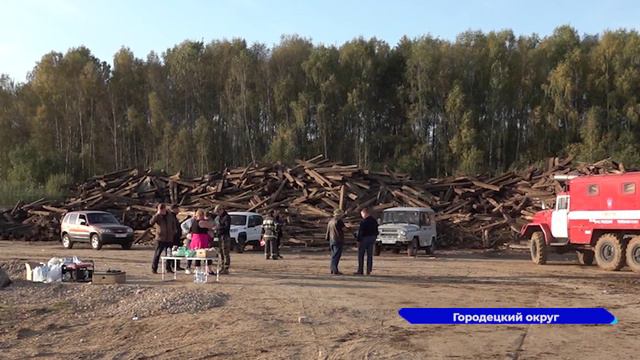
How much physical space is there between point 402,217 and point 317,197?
836 centimetres

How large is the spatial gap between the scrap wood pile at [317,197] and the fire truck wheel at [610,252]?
31.2 ft

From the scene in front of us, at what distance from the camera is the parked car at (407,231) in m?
25.7

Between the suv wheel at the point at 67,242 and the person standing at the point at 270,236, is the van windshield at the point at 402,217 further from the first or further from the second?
the suv wheel at the point at 67,242

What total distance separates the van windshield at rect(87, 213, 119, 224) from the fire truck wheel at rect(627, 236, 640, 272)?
21957mm

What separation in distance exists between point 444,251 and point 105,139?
42.8 metres

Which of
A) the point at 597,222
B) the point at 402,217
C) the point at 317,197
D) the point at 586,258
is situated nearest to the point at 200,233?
the point at 402,217

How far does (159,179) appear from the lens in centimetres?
3978

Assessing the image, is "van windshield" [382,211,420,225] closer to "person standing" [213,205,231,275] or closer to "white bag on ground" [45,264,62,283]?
"person standing" [213,205,231,275]

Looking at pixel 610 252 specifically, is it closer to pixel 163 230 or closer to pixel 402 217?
pixel 402 217

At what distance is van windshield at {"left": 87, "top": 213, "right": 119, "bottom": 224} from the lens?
30734 mm

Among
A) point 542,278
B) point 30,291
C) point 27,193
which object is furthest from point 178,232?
point 27,193

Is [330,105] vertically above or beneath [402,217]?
above

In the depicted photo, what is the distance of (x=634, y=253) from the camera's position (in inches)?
763

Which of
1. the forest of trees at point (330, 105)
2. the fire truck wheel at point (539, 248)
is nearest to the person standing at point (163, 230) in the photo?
the fire truck wheel at point (539, 248)
